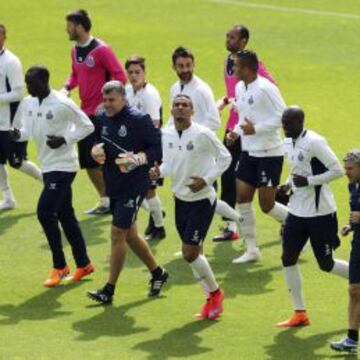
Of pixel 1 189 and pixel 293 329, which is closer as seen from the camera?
pixel 293 329

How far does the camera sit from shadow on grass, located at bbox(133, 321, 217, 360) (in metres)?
13.4

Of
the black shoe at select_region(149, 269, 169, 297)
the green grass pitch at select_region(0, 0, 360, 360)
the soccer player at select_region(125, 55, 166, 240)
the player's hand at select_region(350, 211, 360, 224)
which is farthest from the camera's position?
the soccer player at select_region(125, 55, 166, 240)

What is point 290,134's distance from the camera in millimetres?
14000

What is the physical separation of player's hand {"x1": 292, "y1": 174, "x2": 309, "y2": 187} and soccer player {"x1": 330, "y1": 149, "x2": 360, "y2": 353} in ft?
2.31

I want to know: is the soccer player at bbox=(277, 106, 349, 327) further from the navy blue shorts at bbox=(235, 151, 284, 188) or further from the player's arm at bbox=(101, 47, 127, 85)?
the player's arm at bbox=(101, 47, 127, 85)

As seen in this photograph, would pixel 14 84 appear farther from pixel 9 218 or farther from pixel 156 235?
pixel 156 235

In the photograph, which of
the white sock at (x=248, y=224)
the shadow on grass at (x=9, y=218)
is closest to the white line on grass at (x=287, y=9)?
the shadow on grass at (x=9, y=218)

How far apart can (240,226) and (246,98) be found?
5.48 ft

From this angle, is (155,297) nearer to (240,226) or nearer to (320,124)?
(240,226)

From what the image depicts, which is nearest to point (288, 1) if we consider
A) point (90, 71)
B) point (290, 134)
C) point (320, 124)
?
point (320, 124)

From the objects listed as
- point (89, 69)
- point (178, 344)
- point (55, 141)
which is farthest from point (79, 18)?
point (178, 344)

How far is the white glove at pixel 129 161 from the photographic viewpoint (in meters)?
14.6

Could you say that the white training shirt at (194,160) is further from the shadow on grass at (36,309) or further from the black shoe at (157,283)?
the shadow on grass at (36,309)

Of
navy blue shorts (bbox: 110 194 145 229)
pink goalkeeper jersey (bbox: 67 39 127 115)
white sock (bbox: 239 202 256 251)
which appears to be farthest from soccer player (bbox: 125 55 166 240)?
navy blue shorts (bbox: 110 194 145 229)
